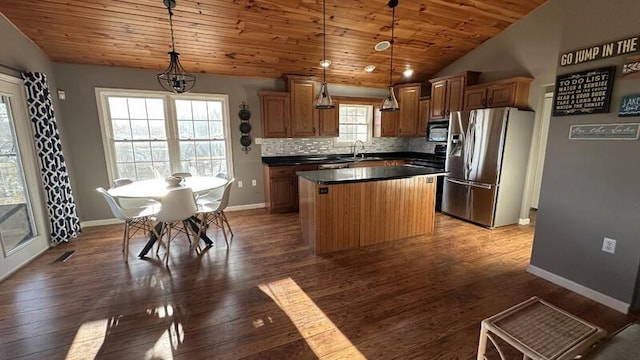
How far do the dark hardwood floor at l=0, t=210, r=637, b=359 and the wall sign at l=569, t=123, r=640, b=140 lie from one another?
133 cm

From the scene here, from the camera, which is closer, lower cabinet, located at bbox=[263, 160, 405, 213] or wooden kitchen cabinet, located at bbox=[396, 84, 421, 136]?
lower cabinet, located at bbox=[263, 160, 405, 213]

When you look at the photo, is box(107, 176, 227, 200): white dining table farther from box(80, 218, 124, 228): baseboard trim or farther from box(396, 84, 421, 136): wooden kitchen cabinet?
box(396, 84, 421, 136): wooden kitchen cabinet

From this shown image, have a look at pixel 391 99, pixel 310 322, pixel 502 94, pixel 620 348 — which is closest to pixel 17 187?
pixel 310 322

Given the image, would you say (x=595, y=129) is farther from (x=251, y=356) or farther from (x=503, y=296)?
(x=251, y=356)

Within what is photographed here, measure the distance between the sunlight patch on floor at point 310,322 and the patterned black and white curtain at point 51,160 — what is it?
2.89 meters

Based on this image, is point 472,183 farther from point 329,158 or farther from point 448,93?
point 329,158

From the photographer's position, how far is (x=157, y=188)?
9.97 ft

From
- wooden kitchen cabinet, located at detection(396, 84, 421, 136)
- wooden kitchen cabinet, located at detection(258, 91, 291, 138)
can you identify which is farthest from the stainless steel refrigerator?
wooden kitchen cabinet, located at detection(258, 91, 291, 138)

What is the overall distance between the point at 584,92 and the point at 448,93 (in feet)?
8.08

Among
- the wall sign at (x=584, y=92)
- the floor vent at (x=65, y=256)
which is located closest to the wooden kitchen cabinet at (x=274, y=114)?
the floor vent at (x=65, y=256)

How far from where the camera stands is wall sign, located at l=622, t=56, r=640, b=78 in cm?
191

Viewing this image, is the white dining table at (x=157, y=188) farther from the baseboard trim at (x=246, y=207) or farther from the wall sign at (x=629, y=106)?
the wall sign at (x=629, y=106)

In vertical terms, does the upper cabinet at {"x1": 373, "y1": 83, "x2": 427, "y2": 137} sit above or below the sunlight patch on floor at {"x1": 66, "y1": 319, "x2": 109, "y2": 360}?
above

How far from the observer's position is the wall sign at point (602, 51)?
6.34 feet
